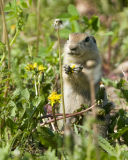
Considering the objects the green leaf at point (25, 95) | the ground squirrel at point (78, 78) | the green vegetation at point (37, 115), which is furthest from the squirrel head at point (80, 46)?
the green leaf at point (25, 95)

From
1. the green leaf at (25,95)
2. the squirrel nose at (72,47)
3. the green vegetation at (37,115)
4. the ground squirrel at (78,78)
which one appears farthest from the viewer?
the ground squirrel at (78,78)

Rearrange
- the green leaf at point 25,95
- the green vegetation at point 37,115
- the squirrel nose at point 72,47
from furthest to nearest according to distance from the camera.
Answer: the squirrel nose at point 72,47, the green leaf at point 25,95, the green vegetation at point 37,115

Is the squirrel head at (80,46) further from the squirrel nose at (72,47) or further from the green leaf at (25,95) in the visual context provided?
the green leaf at (25,95)

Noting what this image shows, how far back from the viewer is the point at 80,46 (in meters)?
3.42

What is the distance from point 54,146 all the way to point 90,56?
1588mm

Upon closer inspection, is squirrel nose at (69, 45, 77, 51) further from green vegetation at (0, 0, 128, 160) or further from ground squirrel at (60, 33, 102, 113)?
green vegetation at (0, 0, 128, 160)

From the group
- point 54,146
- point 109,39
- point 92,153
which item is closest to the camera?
point 92,153

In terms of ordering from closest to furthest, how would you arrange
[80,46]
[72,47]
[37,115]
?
1. [37,115]
2. [72,47]
3. [80,46]

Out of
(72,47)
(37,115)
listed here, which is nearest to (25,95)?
(37,115)

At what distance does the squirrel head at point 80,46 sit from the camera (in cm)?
329

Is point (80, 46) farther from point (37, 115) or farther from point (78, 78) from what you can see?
point (37, 115)

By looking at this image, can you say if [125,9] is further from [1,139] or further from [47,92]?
[1,139]

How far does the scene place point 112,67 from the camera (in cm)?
686

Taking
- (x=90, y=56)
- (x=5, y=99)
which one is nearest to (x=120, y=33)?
(x=90, y=56)
